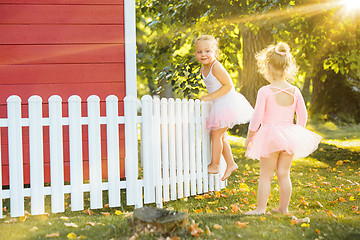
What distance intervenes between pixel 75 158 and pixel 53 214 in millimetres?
783

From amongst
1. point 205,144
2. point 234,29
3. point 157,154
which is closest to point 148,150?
point 157,154

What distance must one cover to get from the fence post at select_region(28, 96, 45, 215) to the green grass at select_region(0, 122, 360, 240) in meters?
0.19

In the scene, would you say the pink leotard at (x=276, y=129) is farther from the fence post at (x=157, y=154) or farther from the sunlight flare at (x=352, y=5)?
the sunlight flare at (x=352, y=5)

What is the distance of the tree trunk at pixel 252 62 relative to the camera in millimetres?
12508

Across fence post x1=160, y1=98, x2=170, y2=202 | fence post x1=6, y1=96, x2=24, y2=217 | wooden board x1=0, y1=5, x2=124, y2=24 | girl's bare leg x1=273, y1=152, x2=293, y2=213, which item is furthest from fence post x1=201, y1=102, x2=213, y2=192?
fence post x1=6, y1=96, x2=24, y2=217

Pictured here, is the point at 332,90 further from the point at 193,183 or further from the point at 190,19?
the point at 193,183

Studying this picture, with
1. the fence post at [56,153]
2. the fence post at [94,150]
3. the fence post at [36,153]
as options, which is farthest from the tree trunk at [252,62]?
the fence post at [36,153]

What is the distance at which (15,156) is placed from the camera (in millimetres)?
4672

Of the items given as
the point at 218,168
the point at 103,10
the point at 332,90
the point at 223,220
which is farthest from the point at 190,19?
the point at 332,90

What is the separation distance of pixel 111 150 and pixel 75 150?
0.40m

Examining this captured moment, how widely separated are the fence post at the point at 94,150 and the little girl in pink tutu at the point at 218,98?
147cm

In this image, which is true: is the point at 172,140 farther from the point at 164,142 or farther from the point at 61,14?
the point at 61,14

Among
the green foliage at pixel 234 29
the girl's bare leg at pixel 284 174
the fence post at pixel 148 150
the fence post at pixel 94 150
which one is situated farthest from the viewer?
the green foliage at pixel 234 29

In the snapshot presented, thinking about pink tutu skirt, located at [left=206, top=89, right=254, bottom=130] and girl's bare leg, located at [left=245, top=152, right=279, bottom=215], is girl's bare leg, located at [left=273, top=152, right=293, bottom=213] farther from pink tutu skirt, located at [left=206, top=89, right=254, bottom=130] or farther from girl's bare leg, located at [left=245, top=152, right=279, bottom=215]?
pink tutu skirt, located at [left=206, top=89, right=254, bottom=130]
